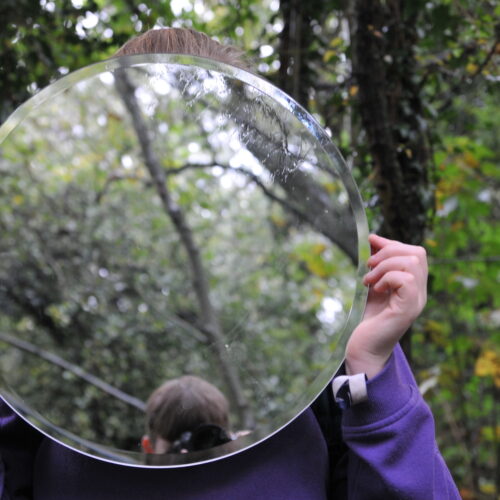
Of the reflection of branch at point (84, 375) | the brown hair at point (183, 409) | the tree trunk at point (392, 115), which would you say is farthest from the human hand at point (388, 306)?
the reflection of branch at point (84, 375)

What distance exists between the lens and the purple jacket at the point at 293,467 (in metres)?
0.59

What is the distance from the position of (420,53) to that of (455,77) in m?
0.14

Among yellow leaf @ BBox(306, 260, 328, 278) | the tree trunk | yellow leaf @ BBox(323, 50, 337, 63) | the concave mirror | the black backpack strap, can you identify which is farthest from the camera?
yellow leaf @ BBox(306, 260, 328, 278)

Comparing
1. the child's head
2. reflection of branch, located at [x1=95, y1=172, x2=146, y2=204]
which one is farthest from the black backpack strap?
reflection of branch, located at [x1=95, y1=172, x2=146, y2=204]

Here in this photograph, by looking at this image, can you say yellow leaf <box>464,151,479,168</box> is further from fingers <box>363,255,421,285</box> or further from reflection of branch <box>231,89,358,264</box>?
fingers <box>363,255,421,285</box>

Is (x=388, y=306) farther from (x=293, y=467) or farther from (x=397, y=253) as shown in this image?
(x=293, y=467)

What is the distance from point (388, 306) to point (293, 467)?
0.62 feet

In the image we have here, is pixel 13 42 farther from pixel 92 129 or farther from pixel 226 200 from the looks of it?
pixel 226 200

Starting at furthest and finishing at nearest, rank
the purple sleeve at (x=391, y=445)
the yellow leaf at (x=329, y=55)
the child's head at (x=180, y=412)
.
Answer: the yellow leaf at (x=329, y=55)
the child's head at (x=180, y=412)
the purple sleeve at (x=391, y=445)

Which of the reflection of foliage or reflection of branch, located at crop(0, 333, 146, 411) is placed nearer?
the reflection of foliage

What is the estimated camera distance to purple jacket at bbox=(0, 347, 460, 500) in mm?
592

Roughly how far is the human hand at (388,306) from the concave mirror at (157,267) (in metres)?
0.34

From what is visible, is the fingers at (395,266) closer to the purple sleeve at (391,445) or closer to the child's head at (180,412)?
the purple sleeve at (391,445)

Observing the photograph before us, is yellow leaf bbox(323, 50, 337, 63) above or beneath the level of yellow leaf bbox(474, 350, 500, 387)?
above
